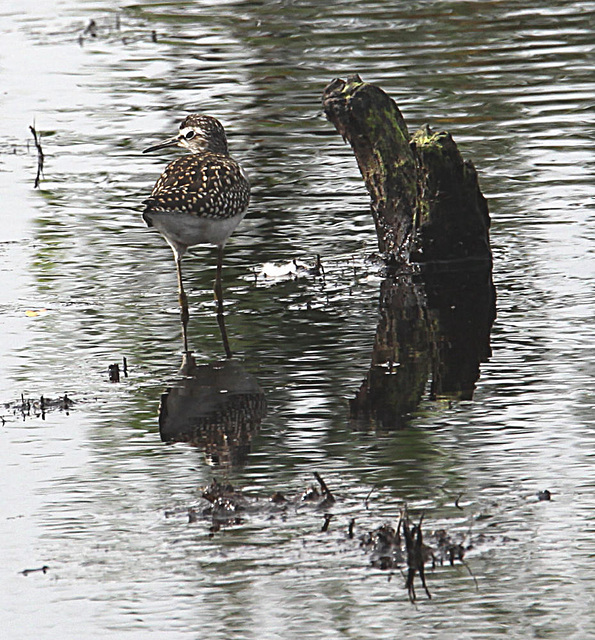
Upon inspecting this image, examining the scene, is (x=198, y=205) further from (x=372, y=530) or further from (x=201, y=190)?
(x=372, y=530)

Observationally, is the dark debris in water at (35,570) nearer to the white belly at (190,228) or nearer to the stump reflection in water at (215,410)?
the stump reflection in water at (215,410)

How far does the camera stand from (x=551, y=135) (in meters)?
14.8

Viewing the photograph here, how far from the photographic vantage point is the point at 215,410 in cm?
806

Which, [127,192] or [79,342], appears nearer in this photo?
[79,342]

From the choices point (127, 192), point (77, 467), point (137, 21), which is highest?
point (137, 21)

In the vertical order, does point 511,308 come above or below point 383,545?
above

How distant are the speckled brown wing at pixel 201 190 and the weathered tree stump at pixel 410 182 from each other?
1.20m

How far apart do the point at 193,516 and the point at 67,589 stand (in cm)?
82

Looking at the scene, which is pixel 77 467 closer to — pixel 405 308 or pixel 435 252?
pixel 405 308

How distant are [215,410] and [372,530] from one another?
2120 millimetres

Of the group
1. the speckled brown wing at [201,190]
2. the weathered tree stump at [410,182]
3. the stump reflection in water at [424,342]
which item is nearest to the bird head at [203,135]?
the speckled brown wing at [201,190]

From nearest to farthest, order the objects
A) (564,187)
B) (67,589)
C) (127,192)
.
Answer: (67,589) → (564,187) → (127,192)

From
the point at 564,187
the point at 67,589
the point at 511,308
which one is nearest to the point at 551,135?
Answer: the point at 564,187

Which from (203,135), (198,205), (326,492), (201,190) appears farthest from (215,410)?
(203,135)
